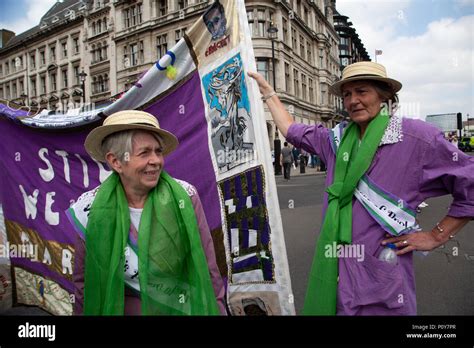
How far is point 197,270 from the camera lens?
1.42 meters

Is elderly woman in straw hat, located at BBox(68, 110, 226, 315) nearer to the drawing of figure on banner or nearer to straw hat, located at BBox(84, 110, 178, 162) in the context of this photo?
straw hat, located at BBox(84, 110, 178, 162)

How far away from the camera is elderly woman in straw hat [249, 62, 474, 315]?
4.37ft

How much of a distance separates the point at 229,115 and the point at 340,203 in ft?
2.17

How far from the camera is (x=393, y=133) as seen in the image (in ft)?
4.51

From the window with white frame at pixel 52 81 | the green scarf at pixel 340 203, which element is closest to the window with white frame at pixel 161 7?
the window with white frame at pixel 52 81

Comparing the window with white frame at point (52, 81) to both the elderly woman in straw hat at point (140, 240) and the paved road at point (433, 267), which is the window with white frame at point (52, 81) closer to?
the elderly woman in straw hat at point (140, 240)

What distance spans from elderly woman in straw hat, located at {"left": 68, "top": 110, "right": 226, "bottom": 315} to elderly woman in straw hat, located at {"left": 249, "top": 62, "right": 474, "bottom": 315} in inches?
21.0

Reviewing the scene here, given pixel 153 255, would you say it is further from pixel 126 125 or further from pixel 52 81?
pixel 52 81

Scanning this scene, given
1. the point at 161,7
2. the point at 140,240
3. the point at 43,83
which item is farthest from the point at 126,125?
the point at 161,7

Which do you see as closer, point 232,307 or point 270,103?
point 232,307

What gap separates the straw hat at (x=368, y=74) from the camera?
54.5 inches
